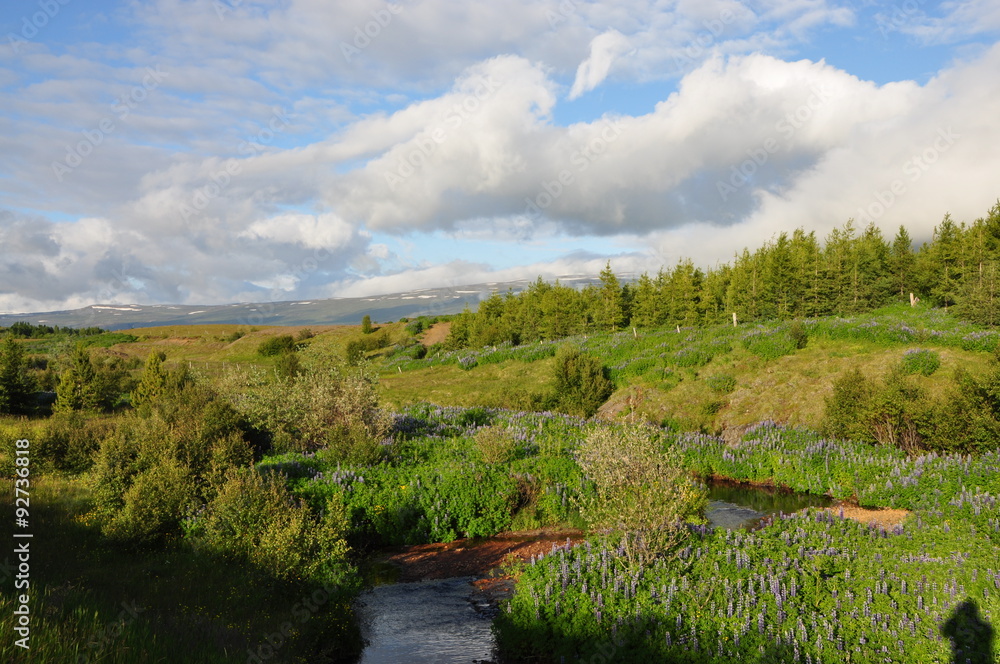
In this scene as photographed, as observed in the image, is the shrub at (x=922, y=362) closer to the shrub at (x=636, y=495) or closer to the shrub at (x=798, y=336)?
the shrub at (x=798, y=336)

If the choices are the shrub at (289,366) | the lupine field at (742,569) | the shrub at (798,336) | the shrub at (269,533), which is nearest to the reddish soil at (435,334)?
the shrub at (289,366)

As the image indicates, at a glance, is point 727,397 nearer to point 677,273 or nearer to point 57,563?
point 57,563

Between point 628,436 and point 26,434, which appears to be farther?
point 26,434

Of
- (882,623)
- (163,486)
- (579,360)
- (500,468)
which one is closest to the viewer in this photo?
(882,623)

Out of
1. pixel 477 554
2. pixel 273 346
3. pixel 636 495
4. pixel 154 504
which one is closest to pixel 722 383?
pixel 477 554

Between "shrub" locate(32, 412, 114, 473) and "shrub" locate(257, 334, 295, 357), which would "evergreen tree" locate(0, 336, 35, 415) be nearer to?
"shrub" locate(32, 412, 114, 473)

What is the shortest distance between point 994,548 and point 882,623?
340 cm

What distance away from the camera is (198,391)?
63.4 ft

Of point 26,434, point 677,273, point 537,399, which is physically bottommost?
point 537,399

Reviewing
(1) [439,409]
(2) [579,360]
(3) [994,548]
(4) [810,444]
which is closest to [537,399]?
(2) [579,360]

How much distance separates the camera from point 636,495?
9.77 meters

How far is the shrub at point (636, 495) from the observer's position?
9.41 m

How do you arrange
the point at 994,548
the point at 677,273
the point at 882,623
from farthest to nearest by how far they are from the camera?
the point at 677,273
the point at 994,548
the point at 882,623

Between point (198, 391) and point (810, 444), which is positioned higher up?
point (198, 391)
